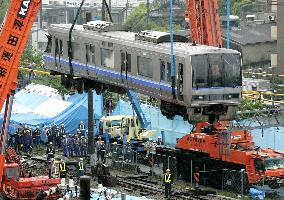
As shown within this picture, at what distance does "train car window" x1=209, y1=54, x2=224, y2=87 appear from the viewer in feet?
106

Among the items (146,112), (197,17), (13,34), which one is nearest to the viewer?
(13,34)

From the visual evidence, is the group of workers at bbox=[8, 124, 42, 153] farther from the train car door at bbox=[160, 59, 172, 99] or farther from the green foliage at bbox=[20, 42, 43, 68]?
the green foliage at bbox=[20, 42, 43, 68]

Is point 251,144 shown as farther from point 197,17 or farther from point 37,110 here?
point 37,110

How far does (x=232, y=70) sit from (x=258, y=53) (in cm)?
5046

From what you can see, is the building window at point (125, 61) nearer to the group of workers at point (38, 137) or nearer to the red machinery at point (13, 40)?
the red machinery at point (13, 40)

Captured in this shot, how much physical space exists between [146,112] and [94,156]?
939 cm

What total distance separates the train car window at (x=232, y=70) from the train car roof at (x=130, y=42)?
20 centimetres

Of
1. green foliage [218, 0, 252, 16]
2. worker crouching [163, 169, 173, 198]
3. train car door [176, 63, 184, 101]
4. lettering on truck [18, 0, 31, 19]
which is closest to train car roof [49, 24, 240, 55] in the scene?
train car door [176, 63, 184, 101]

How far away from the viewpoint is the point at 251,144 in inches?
1565

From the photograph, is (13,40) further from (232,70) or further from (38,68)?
(38,68)

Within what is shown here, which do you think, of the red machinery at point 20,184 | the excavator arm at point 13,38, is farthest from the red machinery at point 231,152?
the excavator arm at point 13,38

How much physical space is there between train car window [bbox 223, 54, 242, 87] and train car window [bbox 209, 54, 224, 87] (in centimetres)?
17

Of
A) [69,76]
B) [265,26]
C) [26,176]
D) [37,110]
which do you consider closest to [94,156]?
[69,76]

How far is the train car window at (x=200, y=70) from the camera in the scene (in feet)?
105
